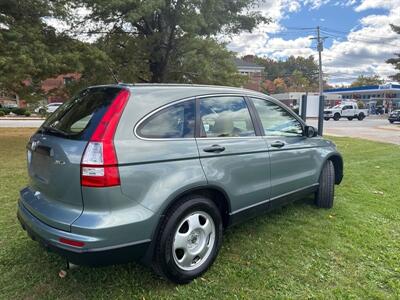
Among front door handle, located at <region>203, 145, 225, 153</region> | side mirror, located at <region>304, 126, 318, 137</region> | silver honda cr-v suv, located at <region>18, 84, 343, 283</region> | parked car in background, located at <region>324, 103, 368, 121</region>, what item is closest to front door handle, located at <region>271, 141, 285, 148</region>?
silver honda cr-v suv, located at <region>18, 84, 343, 283</region>

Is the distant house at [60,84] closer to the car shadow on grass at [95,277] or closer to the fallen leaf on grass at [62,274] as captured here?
the car shadow on grass at [95,277]

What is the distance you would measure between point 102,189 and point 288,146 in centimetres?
228

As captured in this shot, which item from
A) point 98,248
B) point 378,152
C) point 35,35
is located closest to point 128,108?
point 98,248

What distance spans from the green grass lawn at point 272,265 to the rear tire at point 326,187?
0.14 meters

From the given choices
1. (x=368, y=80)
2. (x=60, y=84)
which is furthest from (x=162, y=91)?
(x=368, y=80)

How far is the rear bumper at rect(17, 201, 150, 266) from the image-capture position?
2240mm

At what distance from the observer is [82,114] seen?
2.66m

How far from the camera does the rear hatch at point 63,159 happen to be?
7.61ft

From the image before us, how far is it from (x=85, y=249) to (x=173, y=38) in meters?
13.3

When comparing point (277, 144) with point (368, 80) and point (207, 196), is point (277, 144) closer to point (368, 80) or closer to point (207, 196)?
point (207, 196)

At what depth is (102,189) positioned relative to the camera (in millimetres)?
2248

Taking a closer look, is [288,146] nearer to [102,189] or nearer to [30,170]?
[102,189]

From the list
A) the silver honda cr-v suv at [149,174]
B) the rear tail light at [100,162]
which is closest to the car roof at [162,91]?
the silver honda cr-v suv at [149,174]

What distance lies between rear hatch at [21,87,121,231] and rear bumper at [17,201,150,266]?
0.21 feet
